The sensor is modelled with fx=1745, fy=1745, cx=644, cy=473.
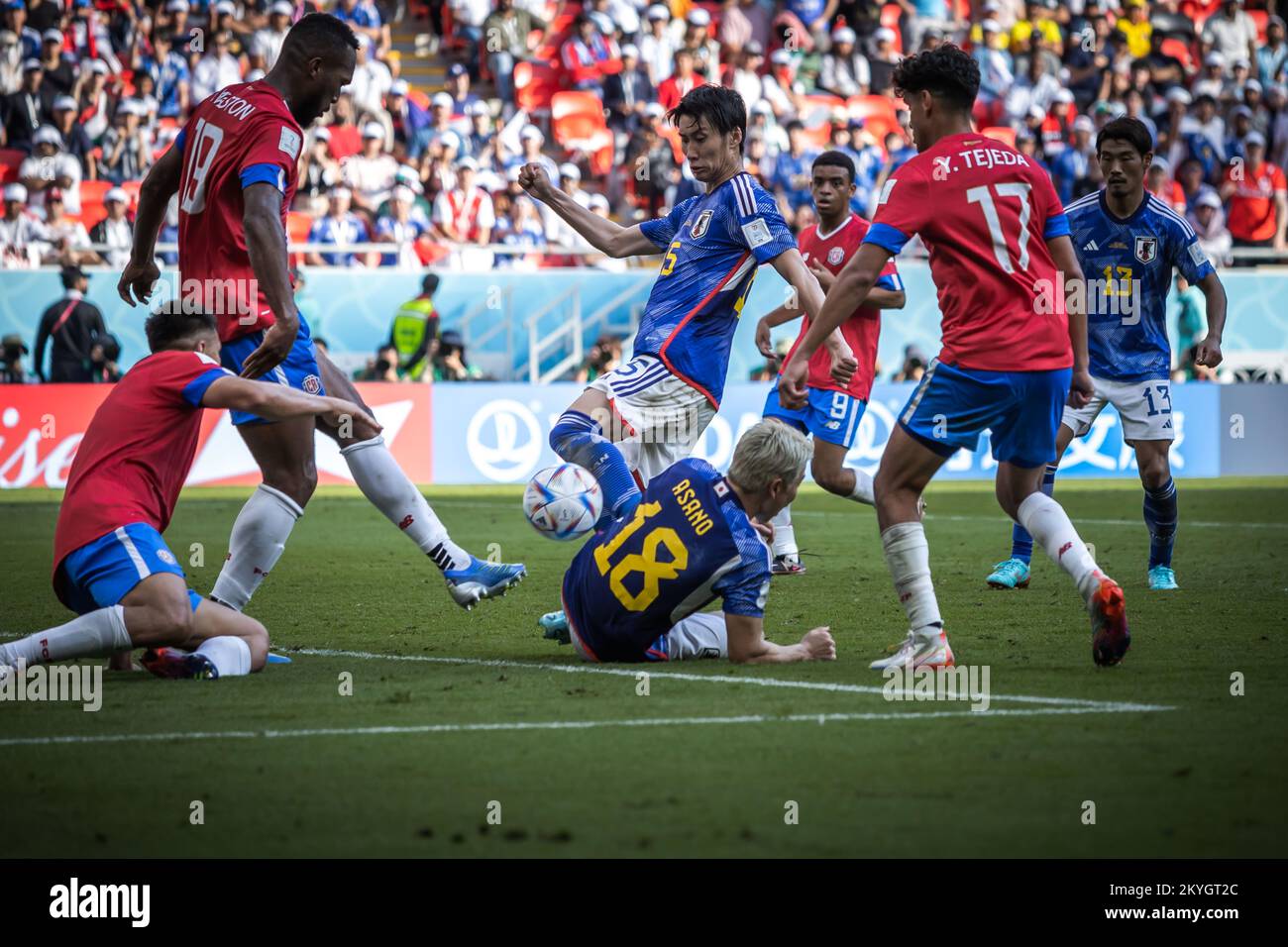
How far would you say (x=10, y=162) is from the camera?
68.7 ft

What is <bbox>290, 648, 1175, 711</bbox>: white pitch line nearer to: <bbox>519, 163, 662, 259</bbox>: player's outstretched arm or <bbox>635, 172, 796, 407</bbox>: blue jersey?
<bbox>635, 172, 796, 407</bbox>: blue jersey

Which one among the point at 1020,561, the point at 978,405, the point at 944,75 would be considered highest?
the point at 944,75

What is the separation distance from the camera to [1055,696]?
602 cm

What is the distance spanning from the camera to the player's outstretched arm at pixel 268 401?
6.22m

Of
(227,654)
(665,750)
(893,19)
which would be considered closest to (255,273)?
(227,654)

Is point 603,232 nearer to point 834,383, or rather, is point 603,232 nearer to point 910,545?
point 834,383

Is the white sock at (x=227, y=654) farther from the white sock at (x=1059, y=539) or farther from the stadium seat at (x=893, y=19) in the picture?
the stadium seat at (x=893, y=19)

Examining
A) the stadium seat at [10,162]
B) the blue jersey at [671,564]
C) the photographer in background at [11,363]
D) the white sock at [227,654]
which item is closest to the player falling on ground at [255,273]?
the blue jersey at [671,564]

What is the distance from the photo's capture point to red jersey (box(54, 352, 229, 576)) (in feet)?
20.8

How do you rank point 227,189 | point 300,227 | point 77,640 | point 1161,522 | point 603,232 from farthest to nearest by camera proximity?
point 300,227
point 1161,522
point 603,232
point 227,189
point 77,640

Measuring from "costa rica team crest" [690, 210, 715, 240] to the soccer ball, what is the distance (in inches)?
55.7

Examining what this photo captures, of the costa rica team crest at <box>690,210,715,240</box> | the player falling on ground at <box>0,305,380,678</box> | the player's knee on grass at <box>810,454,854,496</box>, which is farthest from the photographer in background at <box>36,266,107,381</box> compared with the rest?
the player falling on ground at <box>0,305,380,678</box>

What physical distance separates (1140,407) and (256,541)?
5323 millimetres

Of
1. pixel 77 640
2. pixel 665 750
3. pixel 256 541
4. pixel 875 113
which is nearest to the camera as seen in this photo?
pixel 665 750
